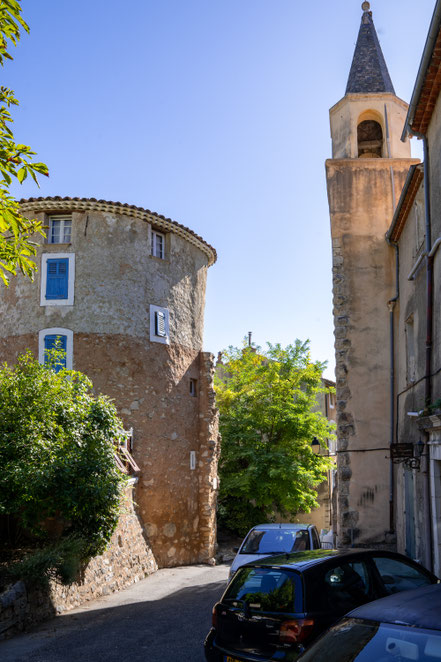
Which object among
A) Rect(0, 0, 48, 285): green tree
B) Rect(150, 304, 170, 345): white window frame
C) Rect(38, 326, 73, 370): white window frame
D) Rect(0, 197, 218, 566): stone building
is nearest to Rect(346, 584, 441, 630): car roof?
Rect(0, 0, 48, 285): green tree

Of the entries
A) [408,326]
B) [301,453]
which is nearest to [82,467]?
[408,326]

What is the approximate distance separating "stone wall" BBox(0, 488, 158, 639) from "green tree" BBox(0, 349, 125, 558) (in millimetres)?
939

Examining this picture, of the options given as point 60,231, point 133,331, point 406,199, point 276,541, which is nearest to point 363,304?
point 406,199

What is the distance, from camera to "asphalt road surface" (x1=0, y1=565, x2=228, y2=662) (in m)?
7.99

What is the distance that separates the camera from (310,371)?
26.8 meters

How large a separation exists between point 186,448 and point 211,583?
19.1ft

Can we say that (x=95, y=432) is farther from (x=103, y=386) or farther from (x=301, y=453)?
(x=301, y=453)

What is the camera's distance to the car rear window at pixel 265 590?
5.64m

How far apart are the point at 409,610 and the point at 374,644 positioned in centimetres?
38

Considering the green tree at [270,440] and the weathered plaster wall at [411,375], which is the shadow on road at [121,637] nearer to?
the weathered plaster wall at [411,375]

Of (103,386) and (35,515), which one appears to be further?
(103,386)

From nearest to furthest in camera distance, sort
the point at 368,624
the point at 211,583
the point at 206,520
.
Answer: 1. the point at 368,624
2. the point at 211,583
3. the point at 206,520

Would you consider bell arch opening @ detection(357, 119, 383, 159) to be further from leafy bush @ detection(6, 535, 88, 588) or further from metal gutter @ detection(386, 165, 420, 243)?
leafy bush @ detection(6, 535, 88, 588)

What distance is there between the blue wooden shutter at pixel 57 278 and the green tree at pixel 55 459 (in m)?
6.24
